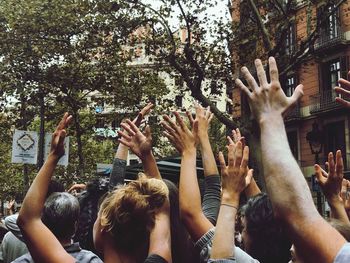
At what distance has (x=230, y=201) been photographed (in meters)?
2.54

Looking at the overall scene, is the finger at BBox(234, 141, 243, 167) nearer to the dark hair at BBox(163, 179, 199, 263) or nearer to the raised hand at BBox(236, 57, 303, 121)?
the dark hair at BBox(163, 179, 199, 263)

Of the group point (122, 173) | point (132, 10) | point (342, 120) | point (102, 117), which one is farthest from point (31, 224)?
point (342, 120)

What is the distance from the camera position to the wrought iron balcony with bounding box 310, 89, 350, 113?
1080 inches

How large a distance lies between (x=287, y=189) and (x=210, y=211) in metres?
1.69

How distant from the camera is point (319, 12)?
16.6 metres

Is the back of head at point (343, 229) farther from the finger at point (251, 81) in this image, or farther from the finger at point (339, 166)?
the finger at point (251, 81)

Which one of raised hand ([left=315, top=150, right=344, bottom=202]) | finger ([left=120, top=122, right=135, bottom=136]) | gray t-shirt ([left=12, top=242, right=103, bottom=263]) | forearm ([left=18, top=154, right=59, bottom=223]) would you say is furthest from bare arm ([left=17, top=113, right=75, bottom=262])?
raised hand ([left=315, top=150, right=344, bottom=202])

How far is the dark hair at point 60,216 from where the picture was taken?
10.7 ft

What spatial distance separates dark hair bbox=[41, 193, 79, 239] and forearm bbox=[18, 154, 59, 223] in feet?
0.97

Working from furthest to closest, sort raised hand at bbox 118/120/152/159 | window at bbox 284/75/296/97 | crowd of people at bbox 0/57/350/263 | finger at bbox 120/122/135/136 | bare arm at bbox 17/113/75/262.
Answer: window at bbox 284/75/296/97, finger at bbox 120/122/135/136, raised hand at bbox 118/120/152/159, bare arm at bbox 17/113/75/262, crowd of people at bbox 0/57/350/263

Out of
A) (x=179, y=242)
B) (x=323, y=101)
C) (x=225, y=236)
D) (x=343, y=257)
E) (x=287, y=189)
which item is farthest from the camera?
(x=323, y=101)

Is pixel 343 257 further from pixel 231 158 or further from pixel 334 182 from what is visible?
pixel 334 182

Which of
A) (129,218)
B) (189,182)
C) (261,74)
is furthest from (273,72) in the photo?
(189,182)

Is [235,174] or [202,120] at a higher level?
[202,120]
